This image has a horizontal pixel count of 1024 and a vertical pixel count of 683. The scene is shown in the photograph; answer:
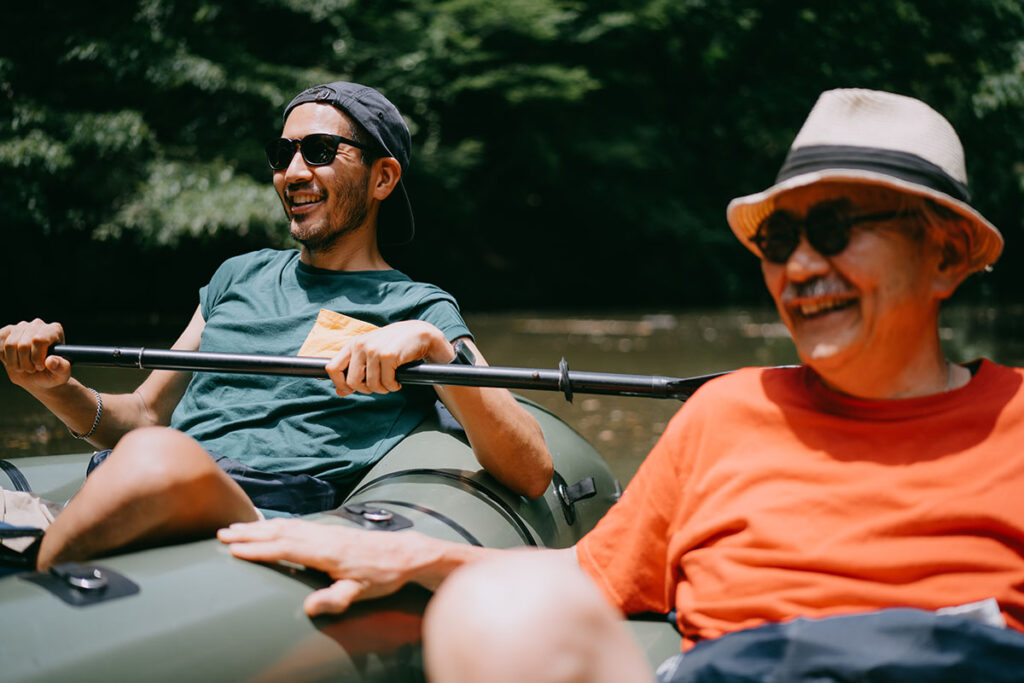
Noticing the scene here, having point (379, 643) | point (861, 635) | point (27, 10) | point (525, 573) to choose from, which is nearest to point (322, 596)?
point (379, 643)

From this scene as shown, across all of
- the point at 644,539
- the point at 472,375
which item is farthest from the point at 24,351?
the point at 644,539

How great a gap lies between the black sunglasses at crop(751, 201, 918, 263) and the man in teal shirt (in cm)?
86

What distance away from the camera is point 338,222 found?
2.46 meters

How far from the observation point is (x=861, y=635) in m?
1.22

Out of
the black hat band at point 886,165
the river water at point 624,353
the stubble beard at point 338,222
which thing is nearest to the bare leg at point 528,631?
the black hat band at point 886,165

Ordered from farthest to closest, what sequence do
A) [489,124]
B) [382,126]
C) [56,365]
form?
[489,124] → [382,126] → [56,365]

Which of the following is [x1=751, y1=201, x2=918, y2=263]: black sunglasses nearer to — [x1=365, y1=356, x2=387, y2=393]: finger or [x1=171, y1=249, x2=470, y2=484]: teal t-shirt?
[x1=365, y1=356, x2=387, y2=393]: finger

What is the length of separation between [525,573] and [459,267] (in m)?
16.2

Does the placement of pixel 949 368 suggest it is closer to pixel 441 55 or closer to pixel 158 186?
pixel 158 186

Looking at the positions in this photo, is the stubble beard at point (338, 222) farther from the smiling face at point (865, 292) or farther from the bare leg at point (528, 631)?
the bare leg at point (528, 631)

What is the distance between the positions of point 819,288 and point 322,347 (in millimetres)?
1312

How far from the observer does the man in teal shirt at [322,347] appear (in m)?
2.11

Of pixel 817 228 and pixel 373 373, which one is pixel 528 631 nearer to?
pixel 817 228

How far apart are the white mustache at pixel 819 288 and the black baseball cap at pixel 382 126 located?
4.44ft
